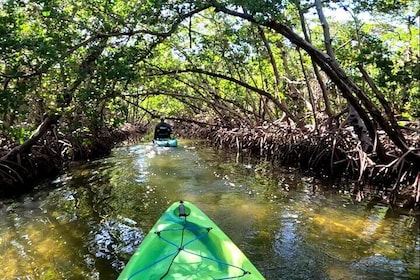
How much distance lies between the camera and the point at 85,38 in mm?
6883

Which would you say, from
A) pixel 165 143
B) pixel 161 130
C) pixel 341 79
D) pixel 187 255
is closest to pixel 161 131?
pixel 161 130

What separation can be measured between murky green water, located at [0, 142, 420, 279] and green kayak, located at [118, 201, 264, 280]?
2.46 ft

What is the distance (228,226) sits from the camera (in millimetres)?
5254

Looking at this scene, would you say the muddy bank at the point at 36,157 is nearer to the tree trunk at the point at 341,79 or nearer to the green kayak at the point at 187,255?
the tree trunk at the point at 341,79

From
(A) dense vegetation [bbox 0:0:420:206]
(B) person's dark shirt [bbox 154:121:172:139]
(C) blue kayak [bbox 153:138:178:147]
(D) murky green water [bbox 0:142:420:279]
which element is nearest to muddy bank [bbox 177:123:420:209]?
(A) dense vegetation [bbox 0:0:420:206]

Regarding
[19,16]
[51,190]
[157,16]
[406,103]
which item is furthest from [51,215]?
[406,103]

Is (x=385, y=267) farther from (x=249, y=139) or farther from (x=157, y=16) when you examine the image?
(x=249, y=139)

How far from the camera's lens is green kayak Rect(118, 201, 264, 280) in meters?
2.87

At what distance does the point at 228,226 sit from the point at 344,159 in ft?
13.0

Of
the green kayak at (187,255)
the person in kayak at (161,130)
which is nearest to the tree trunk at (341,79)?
the green kayak at (187,255)

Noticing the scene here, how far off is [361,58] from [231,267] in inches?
188

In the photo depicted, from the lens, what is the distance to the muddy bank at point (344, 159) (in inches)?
256

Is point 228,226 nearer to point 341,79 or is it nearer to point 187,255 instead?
point 187,255

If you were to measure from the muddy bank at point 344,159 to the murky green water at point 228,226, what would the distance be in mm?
547
